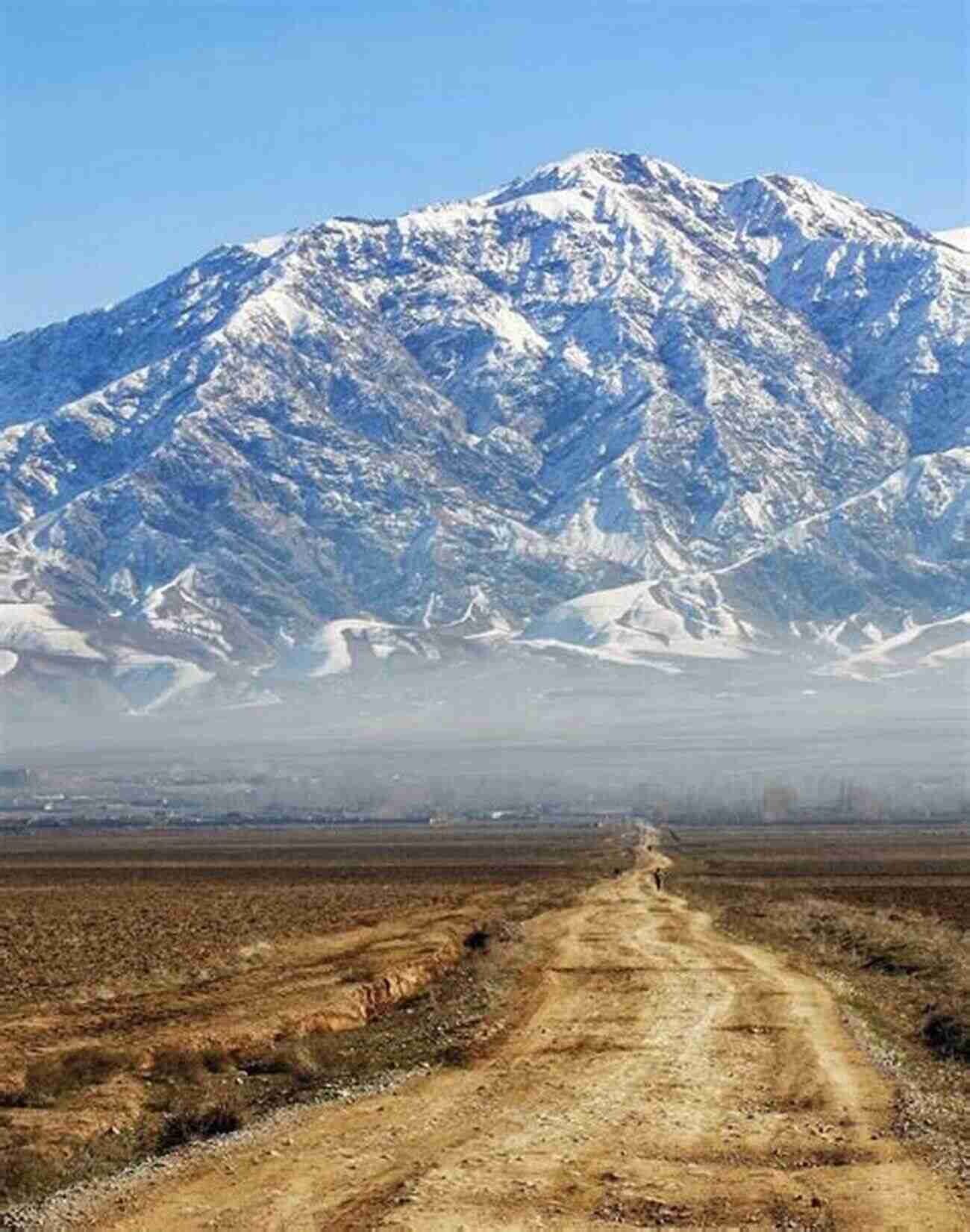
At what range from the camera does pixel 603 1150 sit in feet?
70.9

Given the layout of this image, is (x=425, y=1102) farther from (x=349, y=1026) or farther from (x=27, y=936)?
(x=27, y=936)

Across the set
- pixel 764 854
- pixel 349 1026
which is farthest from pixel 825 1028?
pixel 764 854

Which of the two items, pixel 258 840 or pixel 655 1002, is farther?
pixel 258 840

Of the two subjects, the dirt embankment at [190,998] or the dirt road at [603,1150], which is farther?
the dirt embankment at [190,998]

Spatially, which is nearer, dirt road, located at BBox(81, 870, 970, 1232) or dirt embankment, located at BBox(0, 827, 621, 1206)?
dirt road, located at BBox(81, 870, 970, 1232)

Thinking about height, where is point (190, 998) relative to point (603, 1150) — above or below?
above

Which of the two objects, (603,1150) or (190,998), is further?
(190,998)

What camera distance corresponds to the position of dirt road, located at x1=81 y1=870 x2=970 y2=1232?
18641mm

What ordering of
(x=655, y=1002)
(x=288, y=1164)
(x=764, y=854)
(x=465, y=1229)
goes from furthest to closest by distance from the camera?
(x=764, y=854), (x=655, y=1002), (x=288, y=1164), (x=465, y=1229)

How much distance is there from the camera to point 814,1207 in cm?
1895

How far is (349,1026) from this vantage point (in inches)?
1363

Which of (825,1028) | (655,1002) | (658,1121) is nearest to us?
(658,1121)

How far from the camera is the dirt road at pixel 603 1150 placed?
61.2ft

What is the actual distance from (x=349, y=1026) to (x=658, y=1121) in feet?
39.6
